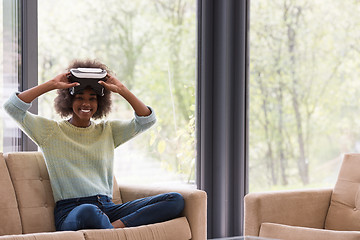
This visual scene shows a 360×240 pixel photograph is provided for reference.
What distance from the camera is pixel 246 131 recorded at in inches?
172

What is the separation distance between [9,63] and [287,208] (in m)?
1.85

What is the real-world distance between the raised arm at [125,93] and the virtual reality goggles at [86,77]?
56mm

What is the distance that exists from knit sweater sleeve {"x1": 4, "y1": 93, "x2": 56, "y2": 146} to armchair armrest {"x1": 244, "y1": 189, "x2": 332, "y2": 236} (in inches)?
44.6

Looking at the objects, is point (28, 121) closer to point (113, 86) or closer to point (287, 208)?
point (113, 86)

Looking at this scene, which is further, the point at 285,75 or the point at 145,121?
the point at 285,75

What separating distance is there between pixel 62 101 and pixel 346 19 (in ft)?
6.99

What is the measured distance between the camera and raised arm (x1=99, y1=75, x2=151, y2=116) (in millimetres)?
3223

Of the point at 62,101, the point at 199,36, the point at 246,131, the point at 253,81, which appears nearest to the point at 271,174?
the point at 246,131

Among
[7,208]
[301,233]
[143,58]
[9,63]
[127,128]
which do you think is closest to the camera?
[301,233]

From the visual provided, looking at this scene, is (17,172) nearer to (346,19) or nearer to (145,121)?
(145,121)

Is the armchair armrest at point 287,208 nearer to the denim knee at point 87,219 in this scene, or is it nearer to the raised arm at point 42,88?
the denim knee at point 87,219

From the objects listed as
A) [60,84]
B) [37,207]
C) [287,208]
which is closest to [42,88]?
[60,84]

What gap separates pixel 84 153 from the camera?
3.18 m

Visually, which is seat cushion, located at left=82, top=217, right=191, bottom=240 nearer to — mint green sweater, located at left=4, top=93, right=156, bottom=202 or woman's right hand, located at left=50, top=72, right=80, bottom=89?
mint green sweater, located at left=4, top=93, right=156, bottom=202
